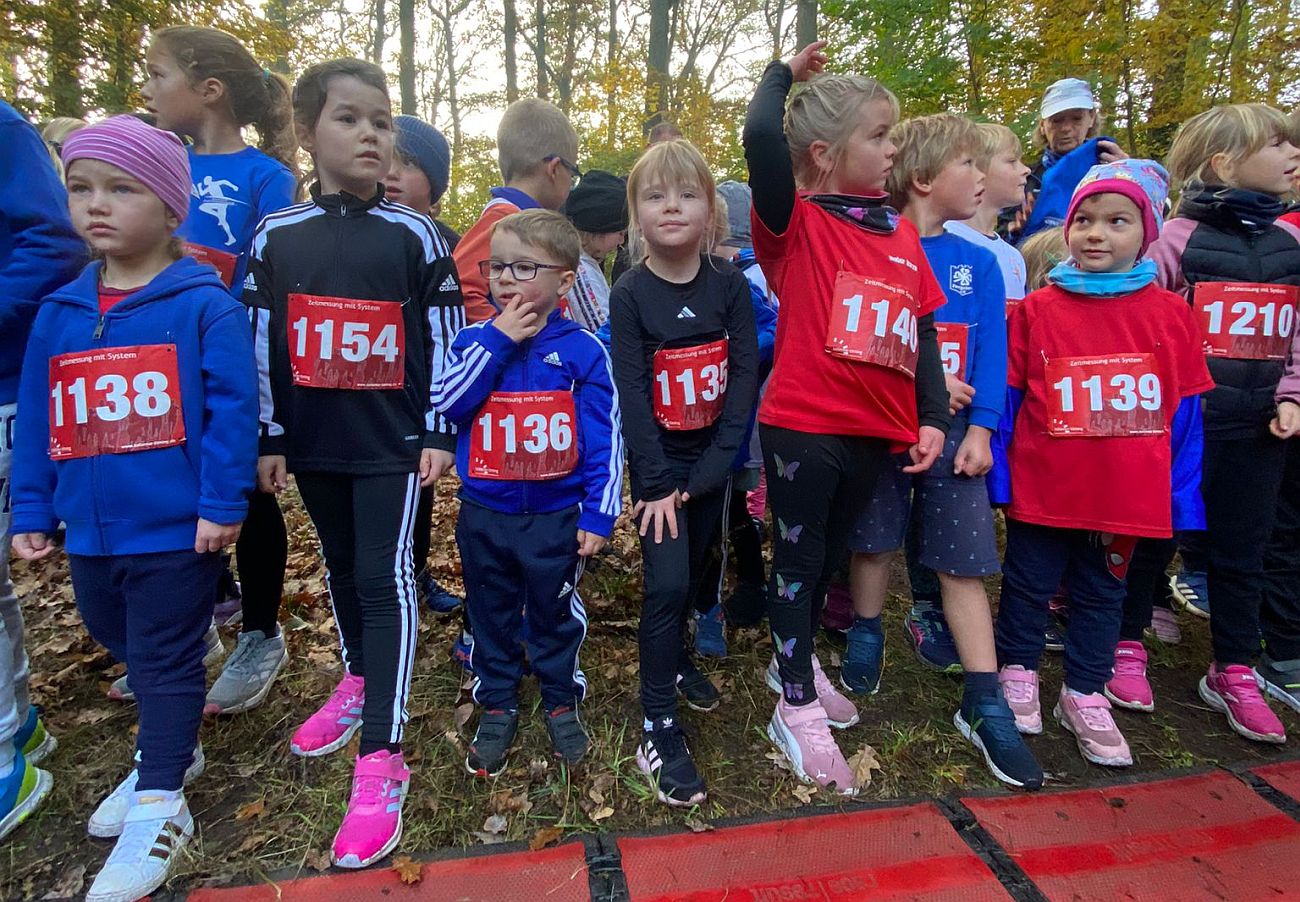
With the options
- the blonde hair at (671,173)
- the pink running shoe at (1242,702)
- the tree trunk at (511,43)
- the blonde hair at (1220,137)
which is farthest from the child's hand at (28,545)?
the tree trunk at (511,43)

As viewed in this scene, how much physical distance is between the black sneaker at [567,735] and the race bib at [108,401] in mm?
1542

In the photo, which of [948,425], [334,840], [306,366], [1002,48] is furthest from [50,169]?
[1002,48]

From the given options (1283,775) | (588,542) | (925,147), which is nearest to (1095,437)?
(925,147)

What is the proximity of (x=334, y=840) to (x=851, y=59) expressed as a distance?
8.55 meters

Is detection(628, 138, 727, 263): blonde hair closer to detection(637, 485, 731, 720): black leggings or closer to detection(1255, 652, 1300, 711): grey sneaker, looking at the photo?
detection(637, 485, 731, 720): black leggings

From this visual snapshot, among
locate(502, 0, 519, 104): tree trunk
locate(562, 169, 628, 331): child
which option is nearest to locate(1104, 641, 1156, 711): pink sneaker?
locate(562, 169, 628, 331): child

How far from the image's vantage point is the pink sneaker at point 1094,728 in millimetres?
2512

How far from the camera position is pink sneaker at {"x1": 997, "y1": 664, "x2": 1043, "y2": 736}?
8.71 feet

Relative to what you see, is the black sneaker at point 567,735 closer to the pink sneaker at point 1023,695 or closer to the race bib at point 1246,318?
the pink sneaker at point 1023,695

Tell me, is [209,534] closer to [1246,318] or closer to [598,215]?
[598,215]

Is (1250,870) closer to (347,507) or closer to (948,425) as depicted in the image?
(948,425)

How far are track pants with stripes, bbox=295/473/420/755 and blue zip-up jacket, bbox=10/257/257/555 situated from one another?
0.84 feet

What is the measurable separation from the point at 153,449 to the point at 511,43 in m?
17.3

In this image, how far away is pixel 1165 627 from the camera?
343cm
